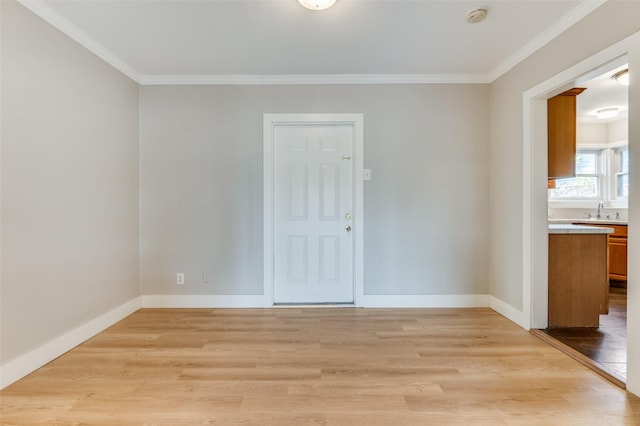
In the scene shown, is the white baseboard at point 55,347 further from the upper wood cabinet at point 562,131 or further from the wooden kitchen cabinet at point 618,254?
the wooden kitchen cabinet at point 618,254

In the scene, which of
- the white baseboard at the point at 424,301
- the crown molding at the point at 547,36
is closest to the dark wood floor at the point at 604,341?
the white baseboard at the point at 424,301

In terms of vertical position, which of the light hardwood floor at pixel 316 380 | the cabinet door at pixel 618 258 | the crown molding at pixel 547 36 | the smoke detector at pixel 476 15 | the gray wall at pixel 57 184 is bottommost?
the light hardwood floor at pixel 316 380

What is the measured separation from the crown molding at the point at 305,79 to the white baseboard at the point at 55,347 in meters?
2.38

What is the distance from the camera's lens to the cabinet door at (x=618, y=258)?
13.4ft

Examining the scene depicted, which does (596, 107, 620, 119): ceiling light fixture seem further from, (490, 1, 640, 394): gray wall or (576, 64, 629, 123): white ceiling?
(490, 1, 640, 394): gray wall

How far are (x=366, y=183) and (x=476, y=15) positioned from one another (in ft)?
5.52

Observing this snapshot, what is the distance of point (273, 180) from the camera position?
3.29 metres

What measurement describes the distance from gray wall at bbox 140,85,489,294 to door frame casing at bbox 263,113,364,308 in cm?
7

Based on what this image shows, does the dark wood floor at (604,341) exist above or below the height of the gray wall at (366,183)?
below

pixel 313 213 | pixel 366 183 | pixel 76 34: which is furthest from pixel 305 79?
pixel 76 34

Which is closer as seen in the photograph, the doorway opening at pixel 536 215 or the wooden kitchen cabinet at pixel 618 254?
the doorway opening at pixel 536 215

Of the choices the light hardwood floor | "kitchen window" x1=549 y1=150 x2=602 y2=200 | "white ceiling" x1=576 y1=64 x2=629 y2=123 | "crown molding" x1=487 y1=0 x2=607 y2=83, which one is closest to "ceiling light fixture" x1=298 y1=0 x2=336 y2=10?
"crown molding" x1=487 y1=0 x2=607 y2=83

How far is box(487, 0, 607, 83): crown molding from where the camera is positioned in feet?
6.72

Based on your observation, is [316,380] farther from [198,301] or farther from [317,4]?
[317,4]
